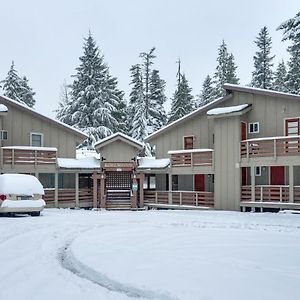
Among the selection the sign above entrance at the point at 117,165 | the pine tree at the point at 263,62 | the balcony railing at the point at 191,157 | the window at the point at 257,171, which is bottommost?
the window at the point at 257,171

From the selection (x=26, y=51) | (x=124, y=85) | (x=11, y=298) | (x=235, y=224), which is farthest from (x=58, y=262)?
(x=26, y=51)

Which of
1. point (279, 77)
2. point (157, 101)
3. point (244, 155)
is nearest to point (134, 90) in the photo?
point (157, 101)

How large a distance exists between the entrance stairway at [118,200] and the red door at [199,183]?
4.29m

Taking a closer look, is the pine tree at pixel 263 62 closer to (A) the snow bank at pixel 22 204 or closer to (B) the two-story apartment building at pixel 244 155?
(B) the two-story apartment building at pixel 244 155

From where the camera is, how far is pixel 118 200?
28.4m

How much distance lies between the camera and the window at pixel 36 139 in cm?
2771

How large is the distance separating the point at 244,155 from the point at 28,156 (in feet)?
39.5

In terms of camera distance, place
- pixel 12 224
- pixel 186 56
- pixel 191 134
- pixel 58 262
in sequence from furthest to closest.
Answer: pixel 186 56
pixel 191 134
pixel 12 224
pixel 58 262

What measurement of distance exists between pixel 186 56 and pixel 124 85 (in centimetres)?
2488

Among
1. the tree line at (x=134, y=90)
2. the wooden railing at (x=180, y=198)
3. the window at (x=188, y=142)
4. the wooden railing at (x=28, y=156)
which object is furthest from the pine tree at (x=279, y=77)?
the wooden railing at (x=28, y=156)

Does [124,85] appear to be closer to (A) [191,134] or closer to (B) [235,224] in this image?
(A) [191,134]

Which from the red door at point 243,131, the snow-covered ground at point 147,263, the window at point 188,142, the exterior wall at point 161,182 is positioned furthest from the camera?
the exterior wall at point 161,182

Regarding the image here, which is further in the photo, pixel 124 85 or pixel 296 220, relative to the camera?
pixel 124 85

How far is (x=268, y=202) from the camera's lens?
74.3 feet
